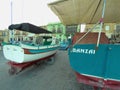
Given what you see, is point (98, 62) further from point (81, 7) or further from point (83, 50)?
point (81, 7)

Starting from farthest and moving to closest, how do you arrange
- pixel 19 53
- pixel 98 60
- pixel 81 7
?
1. pixel 19 53
2. pixel 81 7
3. pixel 98 60

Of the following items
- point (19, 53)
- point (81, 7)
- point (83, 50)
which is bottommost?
point (19, 53)

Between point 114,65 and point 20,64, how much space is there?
2940 mm

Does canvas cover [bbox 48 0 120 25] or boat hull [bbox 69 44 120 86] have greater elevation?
canvas cover [bbox 48 0 120 25]

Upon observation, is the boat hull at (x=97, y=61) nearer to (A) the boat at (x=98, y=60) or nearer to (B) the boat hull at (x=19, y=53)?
(A) the boat at (x=98, y=60)

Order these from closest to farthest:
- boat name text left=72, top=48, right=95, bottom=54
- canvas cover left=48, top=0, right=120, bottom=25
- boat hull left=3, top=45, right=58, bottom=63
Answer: boat name text left=72, top=48, right=95, bottom=54, canvas cover left=48, top=0, right=120, bottom=25, boat hull left=3, top=45, right=58, bottom=63

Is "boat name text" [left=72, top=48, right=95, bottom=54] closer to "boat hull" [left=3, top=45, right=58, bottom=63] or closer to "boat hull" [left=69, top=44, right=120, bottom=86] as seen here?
"boat hull" [left=69, top=44, right=120, bottom=86]

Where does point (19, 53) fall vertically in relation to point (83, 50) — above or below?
below

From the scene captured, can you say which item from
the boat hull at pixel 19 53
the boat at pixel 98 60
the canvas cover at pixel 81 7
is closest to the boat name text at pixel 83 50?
the boat at pixel 98 60

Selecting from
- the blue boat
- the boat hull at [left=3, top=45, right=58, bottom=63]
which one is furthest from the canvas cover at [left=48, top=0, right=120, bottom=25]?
the boat hull at [left=3, top=45, right=58, bottom=63]

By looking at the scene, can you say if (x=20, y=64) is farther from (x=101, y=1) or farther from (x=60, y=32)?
(x=60, y=32)

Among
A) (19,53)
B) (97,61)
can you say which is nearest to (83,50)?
(97,61)

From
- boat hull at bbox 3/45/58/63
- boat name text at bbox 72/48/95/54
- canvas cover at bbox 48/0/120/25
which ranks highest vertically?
canvas cover at bbox 48/0/120/25

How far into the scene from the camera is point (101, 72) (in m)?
2.02
